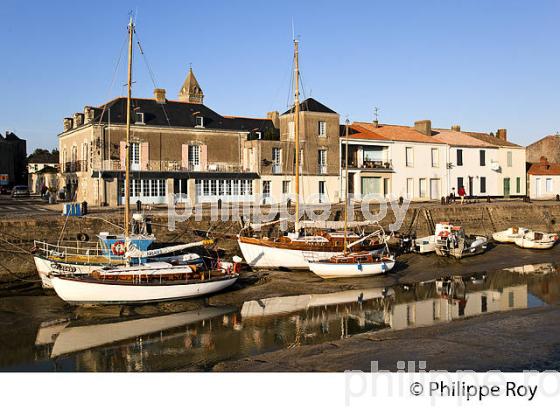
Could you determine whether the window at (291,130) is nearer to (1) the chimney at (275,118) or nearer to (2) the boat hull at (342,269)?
(1) the chimney at (275,118)

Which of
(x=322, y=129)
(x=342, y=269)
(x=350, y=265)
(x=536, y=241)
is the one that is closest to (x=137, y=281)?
(x=342, y=269)

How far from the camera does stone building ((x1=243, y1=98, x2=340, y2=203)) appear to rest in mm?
37688

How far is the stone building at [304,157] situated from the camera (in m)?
37.7

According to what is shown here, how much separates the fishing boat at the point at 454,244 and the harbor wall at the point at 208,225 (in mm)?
4595

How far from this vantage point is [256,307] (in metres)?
18.2

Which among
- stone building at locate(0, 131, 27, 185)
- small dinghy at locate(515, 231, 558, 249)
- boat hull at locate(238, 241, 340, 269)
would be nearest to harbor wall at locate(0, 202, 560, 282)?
boat hull at locate(238, 241, 340, 269)

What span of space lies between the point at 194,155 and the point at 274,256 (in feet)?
49.1

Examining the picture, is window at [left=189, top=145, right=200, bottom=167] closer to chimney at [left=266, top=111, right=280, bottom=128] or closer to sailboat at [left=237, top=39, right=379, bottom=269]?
chimney at [left=266, top=111, right=280, bottom=128]

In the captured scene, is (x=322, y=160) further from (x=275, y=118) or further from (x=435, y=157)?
(x=435, y=157)

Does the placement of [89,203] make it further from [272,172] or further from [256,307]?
[256,307]

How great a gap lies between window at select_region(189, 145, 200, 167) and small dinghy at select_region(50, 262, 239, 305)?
1774cm

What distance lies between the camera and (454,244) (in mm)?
27562
